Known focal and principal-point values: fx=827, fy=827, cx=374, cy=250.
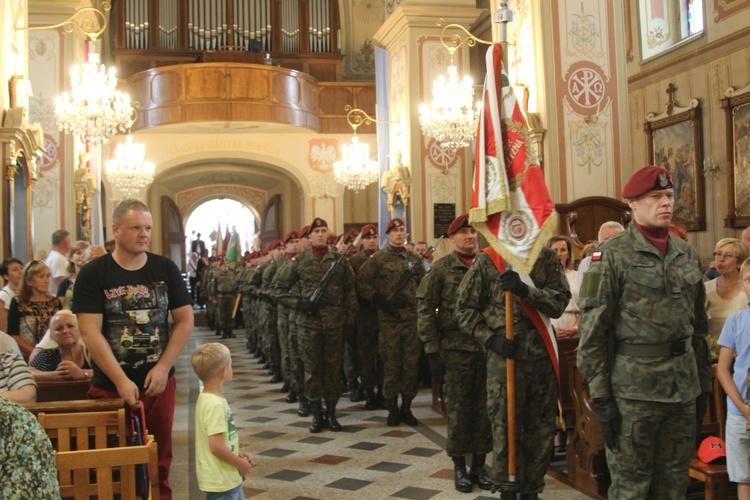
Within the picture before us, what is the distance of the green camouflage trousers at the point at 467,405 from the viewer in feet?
16.7

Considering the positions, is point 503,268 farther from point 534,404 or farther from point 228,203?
point 228,203

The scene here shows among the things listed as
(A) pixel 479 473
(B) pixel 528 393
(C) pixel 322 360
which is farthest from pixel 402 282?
(B) pixel 528 393

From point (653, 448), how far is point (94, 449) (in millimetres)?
2210

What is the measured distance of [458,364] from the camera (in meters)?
5.23

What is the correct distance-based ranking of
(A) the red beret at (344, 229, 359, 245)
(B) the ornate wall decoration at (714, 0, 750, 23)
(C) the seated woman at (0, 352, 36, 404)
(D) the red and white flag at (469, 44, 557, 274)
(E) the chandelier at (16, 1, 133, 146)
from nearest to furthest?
(C) the seated woman at (0, 352, 36, 404) < (D) the red and white flag at (469, 44, 557, 274) < (A) the red beret at (344, 229, 359, 245) < (E) the chandelier at (16, 1, 133, 146) < (B) the ornate wall decoration at (714, 0, 750, 23)

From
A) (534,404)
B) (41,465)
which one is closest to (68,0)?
(534,404)

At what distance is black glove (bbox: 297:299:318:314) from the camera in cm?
708

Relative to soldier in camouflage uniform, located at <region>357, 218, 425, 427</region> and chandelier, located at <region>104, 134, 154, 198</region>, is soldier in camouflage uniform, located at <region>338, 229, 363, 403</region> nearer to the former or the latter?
soldier in camouflage uniform, located at <region>357, 218, 425, 427</region>

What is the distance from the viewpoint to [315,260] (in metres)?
7.34

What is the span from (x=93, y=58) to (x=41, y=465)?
34.3ft

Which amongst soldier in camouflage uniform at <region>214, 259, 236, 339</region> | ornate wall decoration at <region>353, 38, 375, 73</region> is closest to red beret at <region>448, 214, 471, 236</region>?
soldier in camouflage uniform at <region>214, 259, 236, 339</region>

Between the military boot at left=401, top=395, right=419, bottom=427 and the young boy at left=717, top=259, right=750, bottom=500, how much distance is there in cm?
356

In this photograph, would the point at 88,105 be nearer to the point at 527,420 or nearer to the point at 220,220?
the point at 527,420

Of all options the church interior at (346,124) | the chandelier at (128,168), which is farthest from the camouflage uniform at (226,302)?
the chandelier at (128,168)
